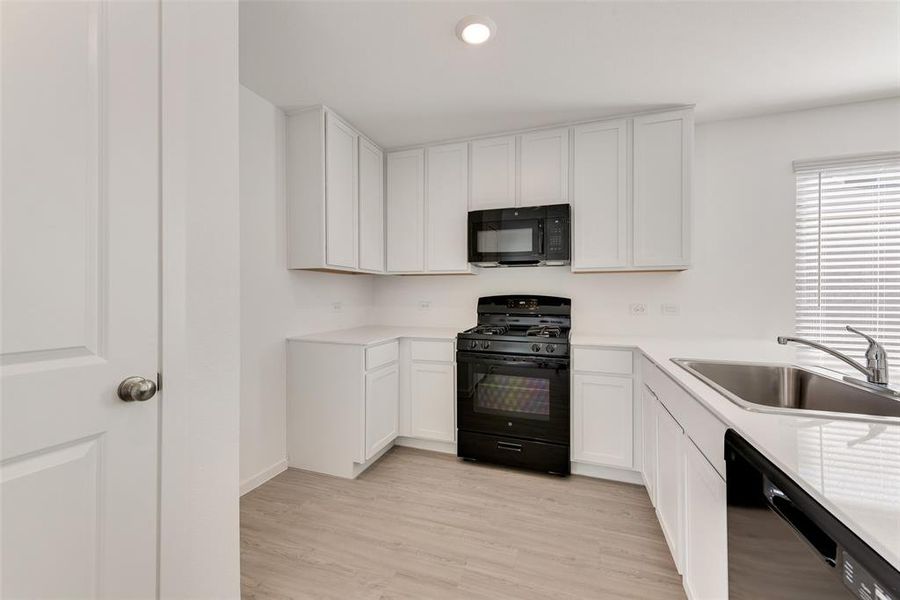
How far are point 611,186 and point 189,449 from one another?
2.77 metres

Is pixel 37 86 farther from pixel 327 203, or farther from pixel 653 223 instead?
pixel 653 223

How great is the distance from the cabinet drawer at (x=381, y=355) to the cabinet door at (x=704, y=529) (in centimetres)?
182

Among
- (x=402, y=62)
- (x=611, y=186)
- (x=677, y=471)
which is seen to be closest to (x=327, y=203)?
(x=402, y=62)

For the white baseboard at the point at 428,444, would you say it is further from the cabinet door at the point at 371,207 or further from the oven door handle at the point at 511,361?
the cabinet door at the point at 371,207

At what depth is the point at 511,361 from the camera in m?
2.54

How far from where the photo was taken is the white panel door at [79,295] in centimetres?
77

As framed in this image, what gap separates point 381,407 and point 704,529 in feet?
6.42

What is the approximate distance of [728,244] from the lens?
2641 millimetres

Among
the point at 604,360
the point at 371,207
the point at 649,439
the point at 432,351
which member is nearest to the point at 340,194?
the point at 371,207

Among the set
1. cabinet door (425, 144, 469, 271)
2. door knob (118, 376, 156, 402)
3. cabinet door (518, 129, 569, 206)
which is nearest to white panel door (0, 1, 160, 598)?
door knob (118, 376, 156, 402)

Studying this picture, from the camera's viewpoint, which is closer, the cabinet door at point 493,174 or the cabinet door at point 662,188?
the cabinet door at point 662,188

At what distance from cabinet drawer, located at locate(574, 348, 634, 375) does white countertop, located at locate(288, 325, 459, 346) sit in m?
0.93

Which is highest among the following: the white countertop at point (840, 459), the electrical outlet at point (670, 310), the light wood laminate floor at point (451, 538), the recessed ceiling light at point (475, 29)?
the recessed ceiling light at point (475, 29)

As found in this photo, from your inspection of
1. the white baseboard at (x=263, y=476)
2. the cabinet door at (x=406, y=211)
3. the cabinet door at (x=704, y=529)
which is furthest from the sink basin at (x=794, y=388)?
the white baseboard at (x=263, y=476)
